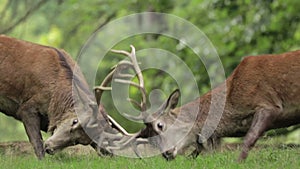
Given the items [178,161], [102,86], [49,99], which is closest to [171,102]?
[102,86]

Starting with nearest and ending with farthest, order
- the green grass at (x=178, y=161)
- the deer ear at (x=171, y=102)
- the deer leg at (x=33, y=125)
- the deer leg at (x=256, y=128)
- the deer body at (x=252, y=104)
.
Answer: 1. the green grass at (x=178, y=161)
2. the deer leg at (x=256, y=128)
3. the deer body at (x=252, y=104)
4. the deer ear at (x=171, y=102)
5. the deer leg at (x=33, y=125)

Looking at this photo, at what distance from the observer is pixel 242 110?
10625 mm

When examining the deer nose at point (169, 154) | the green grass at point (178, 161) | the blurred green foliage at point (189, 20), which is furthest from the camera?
the blurred green foliage at point (189, 20)

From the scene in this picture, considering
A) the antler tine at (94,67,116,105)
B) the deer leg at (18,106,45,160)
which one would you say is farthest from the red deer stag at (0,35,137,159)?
the antler tine at (94,67,116,105)

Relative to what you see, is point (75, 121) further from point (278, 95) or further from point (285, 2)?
point (285, 2)

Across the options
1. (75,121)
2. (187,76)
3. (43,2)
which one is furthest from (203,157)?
(43,2)

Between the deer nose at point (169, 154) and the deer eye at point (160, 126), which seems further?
the deer eye at point (160, 126)

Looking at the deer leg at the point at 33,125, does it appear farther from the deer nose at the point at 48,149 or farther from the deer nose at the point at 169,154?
the deer nose at the point at 169,154

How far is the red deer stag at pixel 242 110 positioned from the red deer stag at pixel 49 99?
64 centimetres

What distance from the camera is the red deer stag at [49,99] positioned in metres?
11.0

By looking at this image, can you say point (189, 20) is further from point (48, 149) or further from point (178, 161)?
point (178, 161)

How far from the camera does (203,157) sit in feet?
34.9

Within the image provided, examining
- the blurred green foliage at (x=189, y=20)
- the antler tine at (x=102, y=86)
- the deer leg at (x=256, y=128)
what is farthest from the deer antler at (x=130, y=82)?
the blurred green foliage at (x=189, y=20)

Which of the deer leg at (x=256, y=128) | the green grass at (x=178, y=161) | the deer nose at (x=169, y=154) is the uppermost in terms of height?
the deer leg at (x=256, y=128)
